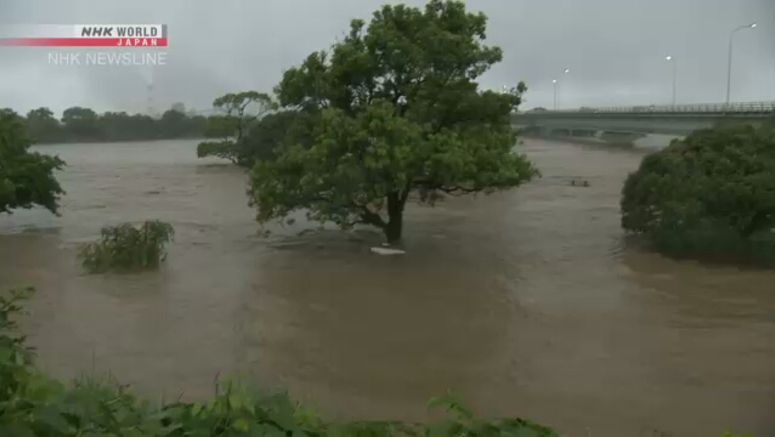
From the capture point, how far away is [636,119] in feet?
35.3

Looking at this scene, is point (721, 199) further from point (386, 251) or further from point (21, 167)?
point (21, 167)

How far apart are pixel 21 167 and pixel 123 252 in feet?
10.1

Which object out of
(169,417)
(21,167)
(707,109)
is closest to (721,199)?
(707,109)

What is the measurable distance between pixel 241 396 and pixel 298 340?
4008 mm

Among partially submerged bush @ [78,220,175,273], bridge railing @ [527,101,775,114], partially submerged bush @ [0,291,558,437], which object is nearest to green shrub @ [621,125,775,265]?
bridge railing @ [527,101,775,114]

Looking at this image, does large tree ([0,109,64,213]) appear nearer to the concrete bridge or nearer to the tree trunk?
the tree trunk

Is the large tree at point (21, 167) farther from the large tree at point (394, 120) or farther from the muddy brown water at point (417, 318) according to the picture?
the large tree at point (394, 120)

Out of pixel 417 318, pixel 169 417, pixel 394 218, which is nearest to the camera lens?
pixel 169 417

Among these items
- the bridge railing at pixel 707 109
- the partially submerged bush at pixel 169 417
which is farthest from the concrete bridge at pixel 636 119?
the partially submerged bush at pixel 169 417

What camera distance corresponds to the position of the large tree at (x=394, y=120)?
7.71m

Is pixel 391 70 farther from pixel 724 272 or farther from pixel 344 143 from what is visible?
pixel 724 272

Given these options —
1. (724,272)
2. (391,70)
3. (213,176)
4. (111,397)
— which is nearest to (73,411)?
(111,397)

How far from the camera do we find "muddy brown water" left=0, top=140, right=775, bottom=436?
166 inches

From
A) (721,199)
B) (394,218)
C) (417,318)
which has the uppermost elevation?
(721,199)
